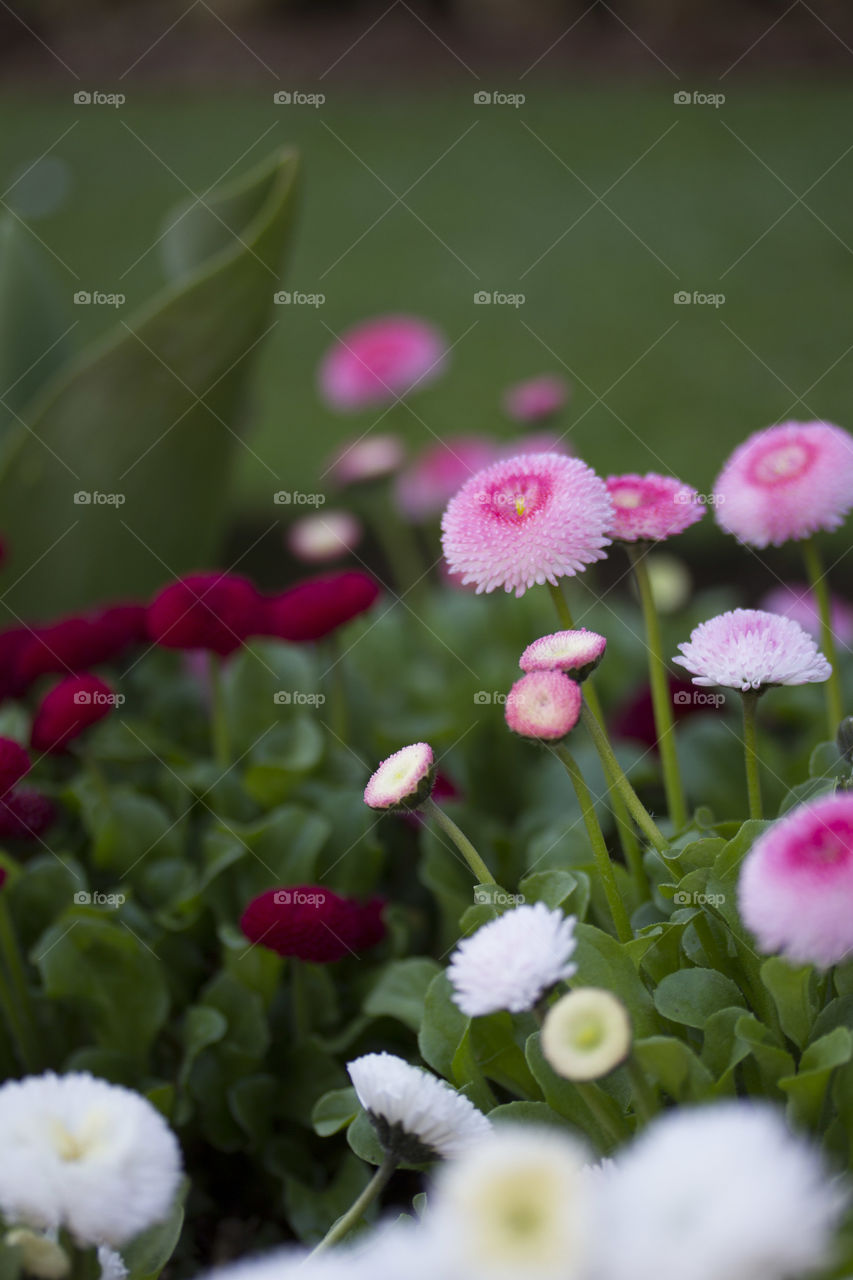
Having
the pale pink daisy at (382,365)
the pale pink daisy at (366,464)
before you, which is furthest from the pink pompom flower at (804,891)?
the pale pink daisy at (382,365)

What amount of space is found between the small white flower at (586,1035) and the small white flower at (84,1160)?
0.17m

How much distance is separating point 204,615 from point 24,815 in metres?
0.24

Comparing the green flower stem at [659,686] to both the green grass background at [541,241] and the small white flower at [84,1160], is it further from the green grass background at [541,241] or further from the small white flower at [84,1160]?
the green grass background at [541,241]

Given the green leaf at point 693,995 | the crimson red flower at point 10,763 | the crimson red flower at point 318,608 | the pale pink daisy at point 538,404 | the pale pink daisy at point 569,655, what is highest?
the pale pink daisy at point 538,404

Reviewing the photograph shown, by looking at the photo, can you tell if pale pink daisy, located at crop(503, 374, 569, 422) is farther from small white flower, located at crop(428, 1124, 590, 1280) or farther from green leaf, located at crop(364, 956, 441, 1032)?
small white flower, located at crop(428, 1124, 590, 1280)

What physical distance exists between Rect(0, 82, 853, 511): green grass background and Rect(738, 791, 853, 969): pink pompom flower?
195cm

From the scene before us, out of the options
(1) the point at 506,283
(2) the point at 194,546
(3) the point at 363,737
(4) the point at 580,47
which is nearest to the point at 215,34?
(4) the point at 580,47

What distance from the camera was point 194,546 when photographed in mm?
1571

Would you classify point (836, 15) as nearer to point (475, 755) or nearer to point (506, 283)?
point (506, 283)

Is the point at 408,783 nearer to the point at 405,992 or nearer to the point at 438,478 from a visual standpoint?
the point at 405,992

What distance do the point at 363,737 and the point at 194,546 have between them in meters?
0.44

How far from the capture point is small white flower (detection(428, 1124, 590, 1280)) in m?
0.38

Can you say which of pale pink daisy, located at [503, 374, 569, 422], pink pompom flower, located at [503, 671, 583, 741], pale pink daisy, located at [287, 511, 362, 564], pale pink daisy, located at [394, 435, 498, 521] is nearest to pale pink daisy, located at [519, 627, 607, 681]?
pink pompom flower, located at [503, 671, 583, 741]

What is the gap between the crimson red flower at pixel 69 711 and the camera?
1004 mm
